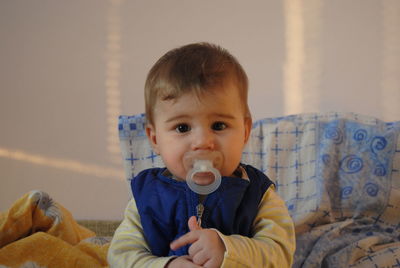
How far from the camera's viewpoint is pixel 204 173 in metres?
0.76

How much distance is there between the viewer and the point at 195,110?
2.53ft

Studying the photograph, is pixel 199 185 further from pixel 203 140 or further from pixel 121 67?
pixel 121 67

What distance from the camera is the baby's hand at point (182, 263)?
714 mm

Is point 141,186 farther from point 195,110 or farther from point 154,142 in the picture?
point 195,110

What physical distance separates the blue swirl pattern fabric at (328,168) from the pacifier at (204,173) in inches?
20.7

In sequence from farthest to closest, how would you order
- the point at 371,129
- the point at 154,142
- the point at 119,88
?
the point at 119,88 → the point at 371,129 → the point at 154,142

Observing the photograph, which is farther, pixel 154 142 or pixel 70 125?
pixel 70 125

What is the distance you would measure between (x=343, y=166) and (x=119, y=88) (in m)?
0.98

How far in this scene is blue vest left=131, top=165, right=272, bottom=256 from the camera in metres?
0.79

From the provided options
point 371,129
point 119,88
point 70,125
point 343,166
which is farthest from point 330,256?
point 70,125

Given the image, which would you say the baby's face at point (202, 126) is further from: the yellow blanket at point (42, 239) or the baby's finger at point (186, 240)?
the yellow blanket at point (42, 239)

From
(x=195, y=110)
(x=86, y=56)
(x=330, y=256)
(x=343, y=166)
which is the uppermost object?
(x=86, y=56)

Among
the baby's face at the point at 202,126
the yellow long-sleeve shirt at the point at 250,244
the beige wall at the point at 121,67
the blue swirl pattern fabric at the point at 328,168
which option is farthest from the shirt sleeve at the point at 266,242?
the beige wall at the point at 121,67

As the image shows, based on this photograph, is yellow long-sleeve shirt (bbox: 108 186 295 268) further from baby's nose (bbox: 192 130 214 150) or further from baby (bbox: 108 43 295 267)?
baby's nose (bbox: 192 130 214 150)
